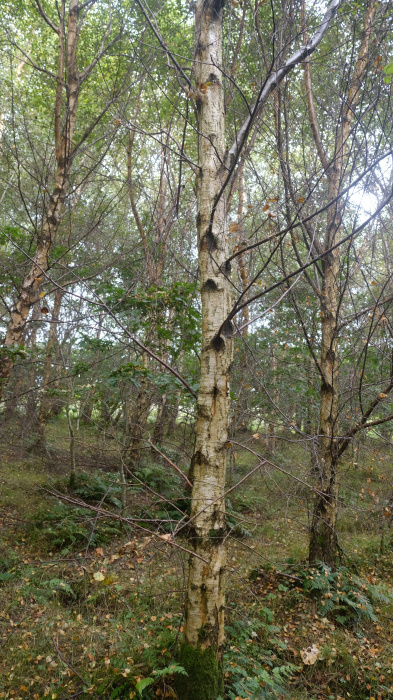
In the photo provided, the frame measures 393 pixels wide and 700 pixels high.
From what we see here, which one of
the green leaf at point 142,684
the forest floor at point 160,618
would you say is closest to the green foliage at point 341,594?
the forest floor at point 160,618

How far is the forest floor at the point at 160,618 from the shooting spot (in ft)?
9.63

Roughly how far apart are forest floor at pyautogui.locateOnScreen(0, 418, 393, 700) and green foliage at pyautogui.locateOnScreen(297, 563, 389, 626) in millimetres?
16

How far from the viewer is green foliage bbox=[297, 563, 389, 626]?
4316 millimetres

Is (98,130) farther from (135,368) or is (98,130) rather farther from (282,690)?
(282,690)

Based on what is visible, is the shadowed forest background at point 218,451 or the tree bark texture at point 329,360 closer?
the shadowed forest background at point 218,451

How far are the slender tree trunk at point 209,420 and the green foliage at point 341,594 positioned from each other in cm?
233

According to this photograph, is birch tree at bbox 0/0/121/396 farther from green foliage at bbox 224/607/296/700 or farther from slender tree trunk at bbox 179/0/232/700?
green foliage at bbox 224/607/296/700

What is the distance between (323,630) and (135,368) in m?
3.52

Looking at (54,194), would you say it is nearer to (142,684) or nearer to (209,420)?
(209,420)

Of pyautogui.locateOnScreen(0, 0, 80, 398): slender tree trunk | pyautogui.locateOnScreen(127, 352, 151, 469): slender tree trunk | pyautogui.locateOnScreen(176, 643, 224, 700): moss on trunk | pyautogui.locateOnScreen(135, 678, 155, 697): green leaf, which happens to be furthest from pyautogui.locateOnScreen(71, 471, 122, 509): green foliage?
pyautogui.locateOnScreen(176, 643, 224, 700): moss on trunk

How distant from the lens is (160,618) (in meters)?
3.99

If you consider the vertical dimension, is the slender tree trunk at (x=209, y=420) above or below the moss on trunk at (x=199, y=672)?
above

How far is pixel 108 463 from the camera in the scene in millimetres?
8750

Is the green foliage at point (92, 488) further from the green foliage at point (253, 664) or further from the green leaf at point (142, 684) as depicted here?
the green leaf at point (142, 684)
